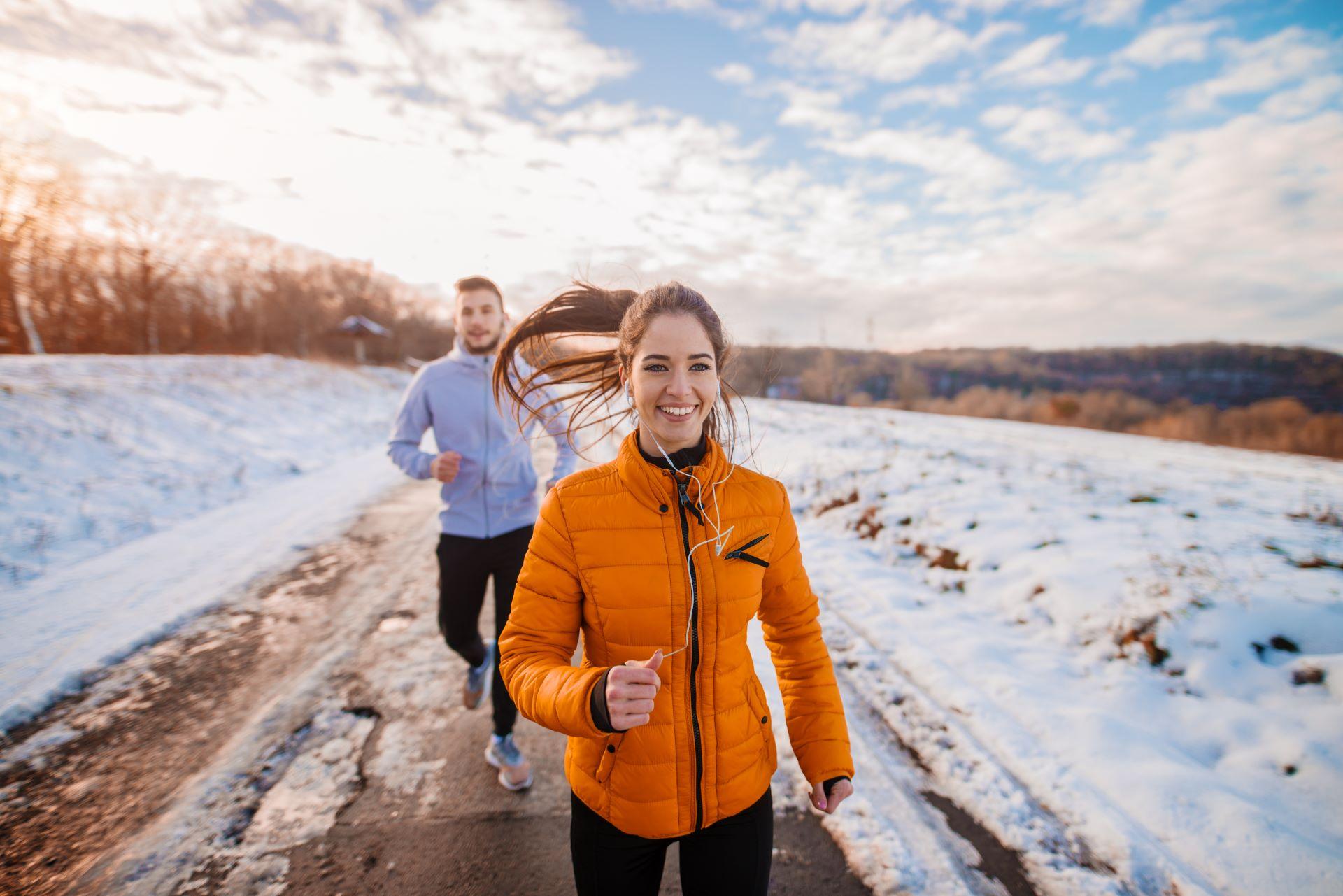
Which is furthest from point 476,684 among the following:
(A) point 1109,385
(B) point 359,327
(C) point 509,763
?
(A) point 1109,385

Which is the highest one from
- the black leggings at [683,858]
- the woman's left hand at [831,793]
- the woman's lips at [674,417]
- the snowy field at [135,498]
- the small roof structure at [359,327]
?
the small roof structure at [359,327]

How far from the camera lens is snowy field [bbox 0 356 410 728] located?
3.97 metres

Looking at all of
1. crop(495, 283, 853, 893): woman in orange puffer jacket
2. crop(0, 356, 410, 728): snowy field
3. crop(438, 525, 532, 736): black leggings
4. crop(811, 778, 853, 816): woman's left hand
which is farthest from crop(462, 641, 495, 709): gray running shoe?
crop(0, 356, 410, 728): snowy field

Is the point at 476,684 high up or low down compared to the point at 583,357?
down

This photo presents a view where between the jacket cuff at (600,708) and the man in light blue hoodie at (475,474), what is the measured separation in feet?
5.41

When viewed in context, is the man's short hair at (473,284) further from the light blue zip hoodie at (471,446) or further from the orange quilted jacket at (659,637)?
the orange quilted jacket at (659,637)

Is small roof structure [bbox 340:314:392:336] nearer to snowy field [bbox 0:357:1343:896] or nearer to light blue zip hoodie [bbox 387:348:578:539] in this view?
snowy field [bbox 0:357:1343:896]

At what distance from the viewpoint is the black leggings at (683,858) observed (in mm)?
1347

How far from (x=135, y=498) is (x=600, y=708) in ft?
31.7

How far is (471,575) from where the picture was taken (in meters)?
2.76

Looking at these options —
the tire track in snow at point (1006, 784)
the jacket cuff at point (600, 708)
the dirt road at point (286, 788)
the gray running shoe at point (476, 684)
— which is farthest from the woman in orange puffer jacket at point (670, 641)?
the gray running shoe at point (476, 684)

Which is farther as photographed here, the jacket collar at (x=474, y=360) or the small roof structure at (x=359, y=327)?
the small roof structure at (x=359, y=327)

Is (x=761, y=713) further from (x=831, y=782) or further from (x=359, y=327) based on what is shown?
(x=359, y=327)

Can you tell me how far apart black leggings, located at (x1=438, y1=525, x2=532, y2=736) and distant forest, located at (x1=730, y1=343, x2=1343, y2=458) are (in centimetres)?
155
